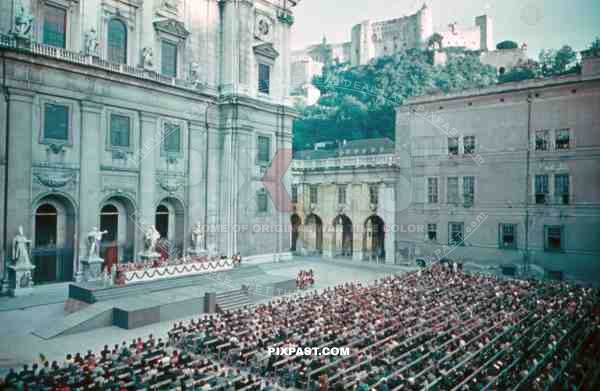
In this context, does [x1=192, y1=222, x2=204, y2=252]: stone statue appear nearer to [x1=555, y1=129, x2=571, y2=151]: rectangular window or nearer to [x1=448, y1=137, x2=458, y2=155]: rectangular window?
[x1=448, y1=137, x2=458, y2=155]: rectangular window

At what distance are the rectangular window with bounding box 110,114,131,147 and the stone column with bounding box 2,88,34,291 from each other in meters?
4.94

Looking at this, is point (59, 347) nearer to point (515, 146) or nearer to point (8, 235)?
point (8, 235)

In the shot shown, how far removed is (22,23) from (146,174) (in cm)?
1093

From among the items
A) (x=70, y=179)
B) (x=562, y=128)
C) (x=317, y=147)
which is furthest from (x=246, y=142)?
(x=317, y=147)

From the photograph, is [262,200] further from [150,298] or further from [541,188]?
[541,188]

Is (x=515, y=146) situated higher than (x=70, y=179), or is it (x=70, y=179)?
(x=515, y=146)

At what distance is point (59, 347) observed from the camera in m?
17.2

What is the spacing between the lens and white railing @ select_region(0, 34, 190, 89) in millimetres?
23797

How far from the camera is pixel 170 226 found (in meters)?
33.4

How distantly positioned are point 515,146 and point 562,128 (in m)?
3.29

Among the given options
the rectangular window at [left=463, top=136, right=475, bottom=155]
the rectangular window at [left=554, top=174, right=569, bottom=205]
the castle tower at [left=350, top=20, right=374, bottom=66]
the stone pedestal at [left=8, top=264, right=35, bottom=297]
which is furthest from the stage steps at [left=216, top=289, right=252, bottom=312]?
the castle tower at [left=350, top=20, right=374, bottom=66]

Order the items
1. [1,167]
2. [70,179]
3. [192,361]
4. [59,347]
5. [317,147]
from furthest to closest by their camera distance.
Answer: [317,147] < [70,179] < [1,167] < [59,347] < [192,361]

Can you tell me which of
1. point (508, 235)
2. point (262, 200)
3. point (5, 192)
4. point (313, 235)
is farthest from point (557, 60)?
point (5, 192)

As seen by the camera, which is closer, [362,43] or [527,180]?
[527,180]
